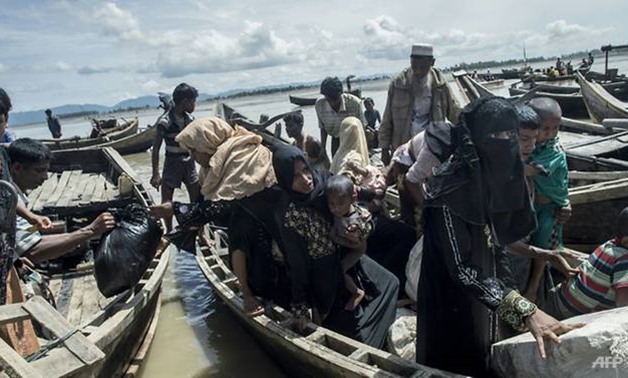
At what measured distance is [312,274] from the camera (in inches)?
127

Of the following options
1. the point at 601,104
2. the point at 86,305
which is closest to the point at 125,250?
the point at 86,305

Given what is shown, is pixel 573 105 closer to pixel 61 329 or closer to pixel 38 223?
pixel 38 223

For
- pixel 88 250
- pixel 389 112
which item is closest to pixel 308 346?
pixel 389 112

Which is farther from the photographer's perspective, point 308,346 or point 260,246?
point 260,246

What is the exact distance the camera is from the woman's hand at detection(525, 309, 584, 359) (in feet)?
6.06

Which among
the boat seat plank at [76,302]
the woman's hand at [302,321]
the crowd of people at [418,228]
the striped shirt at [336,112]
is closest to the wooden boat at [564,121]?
the striped shirt at [336,112]

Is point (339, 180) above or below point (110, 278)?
above

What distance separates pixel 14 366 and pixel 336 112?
4209mm

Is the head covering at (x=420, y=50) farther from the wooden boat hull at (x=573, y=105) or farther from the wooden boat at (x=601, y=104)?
the wooden boat hull at (x=573, y=105)

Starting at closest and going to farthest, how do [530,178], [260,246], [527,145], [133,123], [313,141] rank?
[527,145]
[530,178]
[260,246]
[313,141]
[133,123]

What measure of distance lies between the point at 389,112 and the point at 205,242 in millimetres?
2352

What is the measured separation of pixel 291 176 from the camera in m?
2.95

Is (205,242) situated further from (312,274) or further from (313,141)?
(312,274)

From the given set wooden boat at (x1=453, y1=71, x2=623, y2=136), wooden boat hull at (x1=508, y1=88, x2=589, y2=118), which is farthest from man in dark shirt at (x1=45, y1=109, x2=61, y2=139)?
wooden boat hull at (x1=508, y1=88, x2=589, y2=118)
